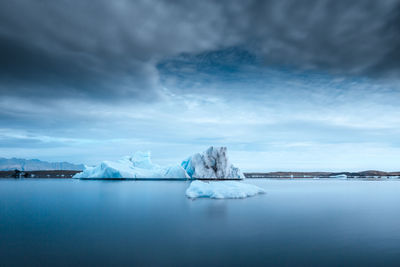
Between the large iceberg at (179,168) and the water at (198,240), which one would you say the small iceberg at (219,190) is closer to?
the water at (198,240)

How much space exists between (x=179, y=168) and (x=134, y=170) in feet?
A: 22.1

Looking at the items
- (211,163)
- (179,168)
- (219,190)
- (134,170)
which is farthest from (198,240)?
(134,170)

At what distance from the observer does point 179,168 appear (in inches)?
1503

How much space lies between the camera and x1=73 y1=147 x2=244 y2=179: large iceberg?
36.5 metres

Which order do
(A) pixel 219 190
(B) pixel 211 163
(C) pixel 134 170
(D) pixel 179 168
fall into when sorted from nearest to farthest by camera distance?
(A) pixel 219 190 < (B) pixel 211 163 < (D) pixel 179 168 < (C) pixel 134 170

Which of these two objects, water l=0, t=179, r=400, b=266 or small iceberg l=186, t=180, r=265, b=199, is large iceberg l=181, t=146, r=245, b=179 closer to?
small iceberg l=186, t=180, r=265, b=199

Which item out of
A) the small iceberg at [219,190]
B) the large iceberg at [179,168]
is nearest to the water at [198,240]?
the small iceberg at [219,190]

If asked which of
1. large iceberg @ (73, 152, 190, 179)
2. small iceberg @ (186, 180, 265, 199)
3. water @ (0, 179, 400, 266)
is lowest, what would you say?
water @ (0, 179, 400, 266)

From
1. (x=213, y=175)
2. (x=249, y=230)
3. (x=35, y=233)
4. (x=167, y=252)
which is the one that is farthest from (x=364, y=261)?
(x=213, y=175)

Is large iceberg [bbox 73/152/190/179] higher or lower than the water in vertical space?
higher

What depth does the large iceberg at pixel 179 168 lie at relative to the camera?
36.5 m

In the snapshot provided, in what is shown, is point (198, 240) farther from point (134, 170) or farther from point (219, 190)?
point (134, 170)

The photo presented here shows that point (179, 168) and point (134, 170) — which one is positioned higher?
point (179, 168)

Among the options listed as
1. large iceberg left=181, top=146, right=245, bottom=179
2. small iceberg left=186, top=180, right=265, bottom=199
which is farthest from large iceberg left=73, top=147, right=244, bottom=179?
small iceberg left=186, top=180, right=265, bottom=199
